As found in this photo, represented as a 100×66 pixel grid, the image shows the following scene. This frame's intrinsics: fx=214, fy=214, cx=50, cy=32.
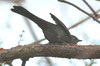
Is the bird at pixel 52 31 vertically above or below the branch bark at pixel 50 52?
above

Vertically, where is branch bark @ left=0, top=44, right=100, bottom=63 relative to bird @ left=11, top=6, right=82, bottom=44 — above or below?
below

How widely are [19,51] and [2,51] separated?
13 centimetres

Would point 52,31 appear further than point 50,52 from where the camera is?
Yes

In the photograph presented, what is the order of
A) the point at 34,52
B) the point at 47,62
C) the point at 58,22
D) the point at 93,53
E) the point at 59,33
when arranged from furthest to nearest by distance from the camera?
the point at 47,62, the point at 59,33, the point at 58,22, the point at 34,52, the point at 93,53

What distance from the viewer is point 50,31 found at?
2.10 meters

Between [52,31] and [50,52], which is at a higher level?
[52,31]

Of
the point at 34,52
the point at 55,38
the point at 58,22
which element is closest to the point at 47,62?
the point at 55,38

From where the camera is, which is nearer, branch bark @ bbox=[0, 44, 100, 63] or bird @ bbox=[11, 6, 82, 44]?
branch bark @ bbox=[0, 44, 100, 63]

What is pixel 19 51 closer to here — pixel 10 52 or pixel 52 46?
pixel 10 52

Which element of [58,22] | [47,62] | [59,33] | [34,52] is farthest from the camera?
[47,62]

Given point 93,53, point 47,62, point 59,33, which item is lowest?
point 47,62

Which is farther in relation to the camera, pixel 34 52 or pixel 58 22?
pixel 58 22

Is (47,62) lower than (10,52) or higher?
lower

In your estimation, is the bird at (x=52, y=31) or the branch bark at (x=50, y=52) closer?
the branch bark at (x=50, y=52)
